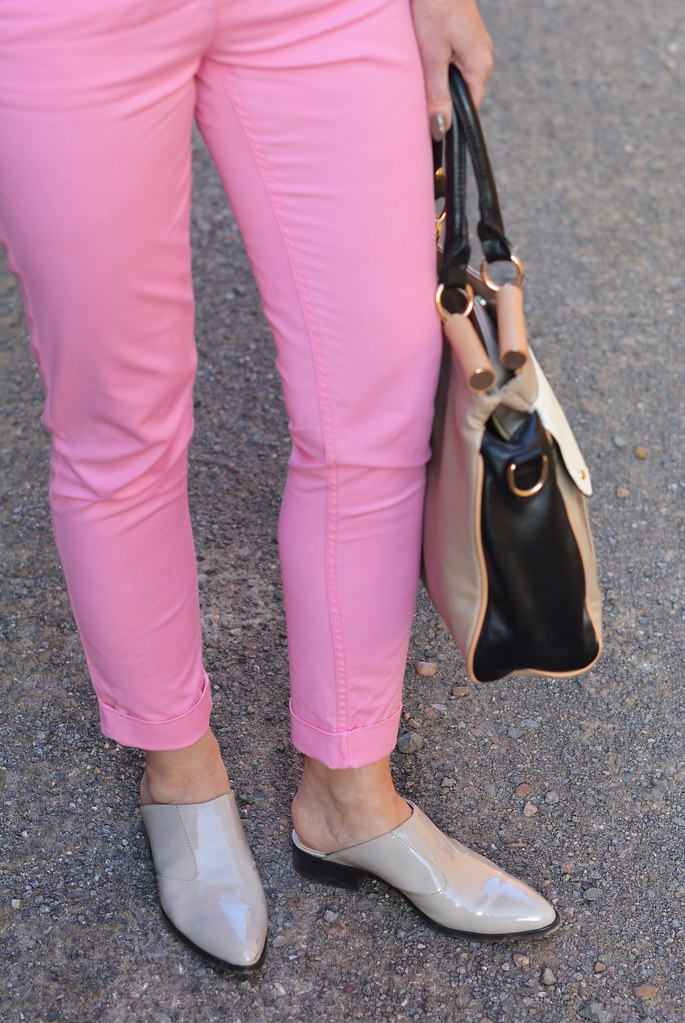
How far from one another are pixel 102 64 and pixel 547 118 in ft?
8.96

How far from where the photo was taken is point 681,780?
1628 millimetres

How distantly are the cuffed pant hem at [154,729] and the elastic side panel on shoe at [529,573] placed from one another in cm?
42

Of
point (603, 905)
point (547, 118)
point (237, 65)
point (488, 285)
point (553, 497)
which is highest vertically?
point (237, 65)

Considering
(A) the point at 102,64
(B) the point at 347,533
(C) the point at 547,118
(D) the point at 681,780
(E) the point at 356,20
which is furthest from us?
(C) the point at 547,118

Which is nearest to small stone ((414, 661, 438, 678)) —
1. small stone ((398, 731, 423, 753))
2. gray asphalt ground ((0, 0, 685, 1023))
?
gray asphalt ground ((0, 0, 685, 1023))

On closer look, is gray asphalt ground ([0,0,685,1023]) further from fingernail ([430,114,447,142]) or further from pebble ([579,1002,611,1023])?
fingernail ([430,114,447,142])

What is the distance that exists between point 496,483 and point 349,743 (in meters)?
0.43

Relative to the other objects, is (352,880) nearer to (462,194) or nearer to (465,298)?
(465,298)

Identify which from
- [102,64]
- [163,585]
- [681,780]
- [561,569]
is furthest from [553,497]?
[681,780]

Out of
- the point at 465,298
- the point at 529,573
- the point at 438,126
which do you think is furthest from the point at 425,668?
the point at 438,126

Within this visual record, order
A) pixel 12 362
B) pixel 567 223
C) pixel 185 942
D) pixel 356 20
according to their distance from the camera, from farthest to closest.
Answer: pixel 567 223, pixel 12 362, pixel 185 942, pixel 356 20

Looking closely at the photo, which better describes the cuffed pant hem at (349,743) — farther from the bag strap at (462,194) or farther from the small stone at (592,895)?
the bag strap at (462,194)

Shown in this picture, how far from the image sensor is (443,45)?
1110 mm

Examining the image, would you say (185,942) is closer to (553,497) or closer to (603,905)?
(603,905)
